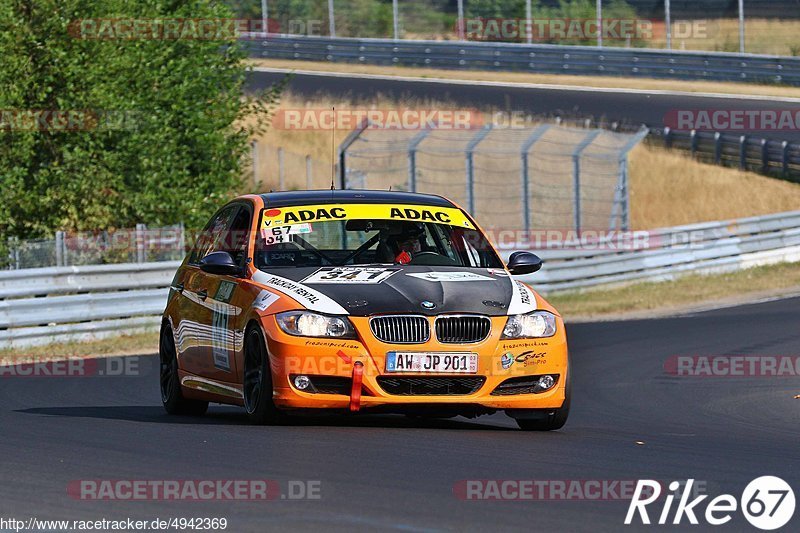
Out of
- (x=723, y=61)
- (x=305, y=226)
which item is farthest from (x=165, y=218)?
(x=723, y=61)

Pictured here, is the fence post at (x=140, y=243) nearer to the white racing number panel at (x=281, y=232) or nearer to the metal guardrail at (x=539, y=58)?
the white racing number panel at (x=281, y=232)

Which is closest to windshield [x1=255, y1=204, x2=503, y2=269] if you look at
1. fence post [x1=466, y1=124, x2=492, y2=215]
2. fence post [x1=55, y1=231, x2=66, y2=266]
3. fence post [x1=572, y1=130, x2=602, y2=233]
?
fence post [x1=55, y1=231, x2=66, y2=266]

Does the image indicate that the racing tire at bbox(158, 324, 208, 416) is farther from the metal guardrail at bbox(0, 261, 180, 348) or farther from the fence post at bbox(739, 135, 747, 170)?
the fence post at bbox(739, 135, 747, 170)

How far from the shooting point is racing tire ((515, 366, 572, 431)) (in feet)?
31.2

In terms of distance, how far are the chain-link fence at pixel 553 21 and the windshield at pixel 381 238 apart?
113ft

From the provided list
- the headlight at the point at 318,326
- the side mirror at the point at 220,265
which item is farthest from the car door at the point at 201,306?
the headlight at the point at 318,326

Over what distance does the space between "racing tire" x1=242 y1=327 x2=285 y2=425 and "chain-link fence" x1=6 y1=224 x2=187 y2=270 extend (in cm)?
1092

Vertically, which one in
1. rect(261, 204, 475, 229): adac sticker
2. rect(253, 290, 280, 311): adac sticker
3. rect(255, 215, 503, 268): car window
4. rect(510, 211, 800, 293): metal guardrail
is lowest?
rect(510, 211, 800, 293): metal guardrail

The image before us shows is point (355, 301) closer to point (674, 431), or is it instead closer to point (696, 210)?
point (674, 431)

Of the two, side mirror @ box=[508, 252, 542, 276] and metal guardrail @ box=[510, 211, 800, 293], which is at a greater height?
side mirror @ box=[508, 252, 542, 276]

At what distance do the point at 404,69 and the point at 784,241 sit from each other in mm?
22683

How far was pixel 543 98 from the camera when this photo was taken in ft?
144

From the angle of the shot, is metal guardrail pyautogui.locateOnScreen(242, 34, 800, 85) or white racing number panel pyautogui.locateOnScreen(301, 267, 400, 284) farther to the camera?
metal guardrail pyautogui.locateOnScreen(242, 34, 800, 85)

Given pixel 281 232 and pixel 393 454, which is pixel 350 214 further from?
pixel 393 454
